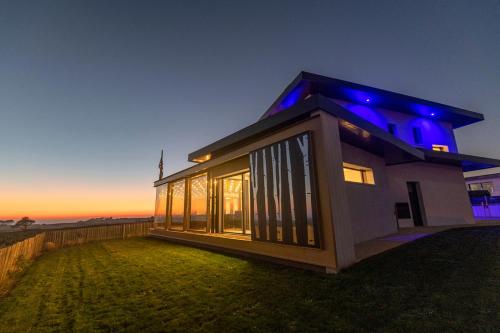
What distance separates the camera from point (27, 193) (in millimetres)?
23250

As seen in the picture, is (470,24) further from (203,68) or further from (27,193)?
(27,193)

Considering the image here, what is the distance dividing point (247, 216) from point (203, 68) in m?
9.29

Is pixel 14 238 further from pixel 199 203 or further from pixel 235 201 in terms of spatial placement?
pixel 235 201

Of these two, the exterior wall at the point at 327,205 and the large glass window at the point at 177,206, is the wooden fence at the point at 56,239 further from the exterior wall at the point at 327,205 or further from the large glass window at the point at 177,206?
the exterior wall at the point at 327,205

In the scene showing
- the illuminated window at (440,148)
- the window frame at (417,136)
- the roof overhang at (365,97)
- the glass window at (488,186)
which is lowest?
the glass window at (488,186)

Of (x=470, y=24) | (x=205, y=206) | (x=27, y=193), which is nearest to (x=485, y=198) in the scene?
(x=470, y=24)

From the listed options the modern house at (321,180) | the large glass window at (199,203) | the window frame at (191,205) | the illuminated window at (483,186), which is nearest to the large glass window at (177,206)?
the modern house at (321,180)

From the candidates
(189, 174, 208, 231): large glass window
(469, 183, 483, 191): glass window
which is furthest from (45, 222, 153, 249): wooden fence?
(469, 183, 483, 191): glass window

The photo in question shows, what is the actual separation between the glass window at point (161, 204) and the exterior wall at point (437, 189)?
12746mm

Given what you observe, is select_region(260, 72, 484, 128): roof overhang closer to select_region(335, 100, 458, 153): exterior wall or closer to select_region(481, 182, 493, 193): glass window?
select_region(335, 100, 458, 153): exterior wall

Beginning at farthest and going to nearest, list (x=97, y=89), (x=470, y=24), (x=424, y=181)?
(x=97, y=89)
(x=424, y=181)
(x=470, y=24)

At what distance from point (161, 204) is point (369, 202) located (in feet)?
37.7

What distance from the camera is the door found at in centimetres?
1016

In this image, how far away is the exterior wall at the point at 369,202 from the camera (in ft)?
20.7
